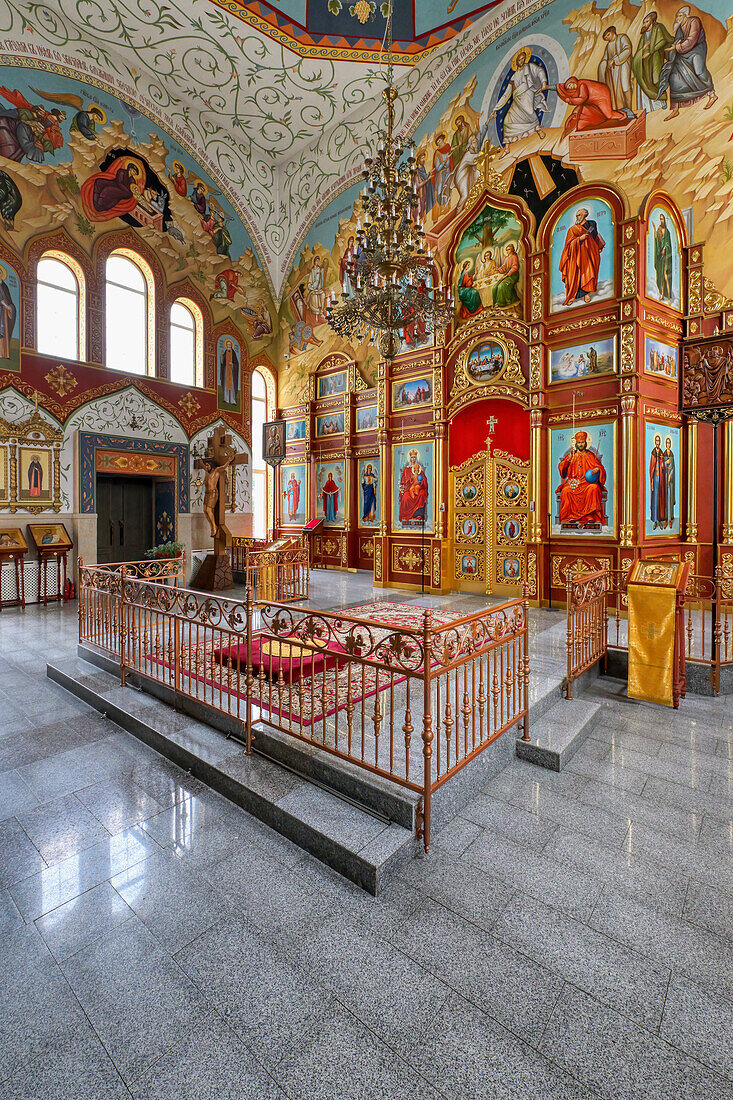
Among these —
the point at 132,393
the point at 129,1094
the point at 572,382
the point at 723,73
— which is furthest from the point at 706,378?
the point at 132,393

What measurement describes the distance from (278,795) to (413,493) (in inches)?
345

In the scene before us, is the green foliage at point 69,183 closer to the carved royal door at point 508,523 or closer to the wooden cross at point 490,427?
the wooden cross at point 490,427

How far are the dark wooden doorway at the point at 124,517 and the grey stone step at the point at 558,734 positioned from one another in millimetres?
11685

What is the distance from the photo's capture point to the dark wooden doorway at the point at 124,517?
41.8 ft

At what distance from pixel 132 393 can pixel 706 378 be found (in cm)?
1197

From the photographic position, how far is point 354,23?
1100 cm

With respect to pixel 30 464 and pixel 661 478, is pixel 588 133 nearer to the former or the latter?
pixel 661 478

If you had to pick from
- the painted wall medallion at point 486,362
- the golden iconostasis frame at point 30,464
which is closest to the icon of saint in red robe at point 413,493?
the painted wall medallion at point 486,362

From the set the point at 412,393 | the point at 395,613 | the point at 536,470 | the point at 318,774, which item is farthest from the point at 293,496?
the point at 318,774

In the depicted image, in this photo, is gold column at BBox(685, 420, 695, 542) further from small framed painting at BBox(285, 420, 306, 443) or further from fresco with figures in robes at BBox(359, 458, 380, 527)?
small framed painting at BBox(285, 420, 306, 443)

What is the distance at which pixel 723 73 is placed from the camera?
7.69 m

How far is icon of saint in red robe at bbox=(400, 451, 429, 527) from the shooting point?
36.2 ft

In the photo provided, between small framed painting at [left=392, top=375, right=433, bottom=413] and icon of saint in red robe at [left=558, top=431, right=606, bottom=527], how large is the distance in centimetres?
343

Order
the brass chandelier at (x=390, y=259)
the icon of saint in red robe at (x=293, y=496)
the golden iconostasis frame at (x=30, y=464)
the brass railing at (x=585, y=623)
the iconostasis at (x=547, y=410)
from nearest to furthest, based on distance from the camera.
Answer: the brass railing at (x=585, y=623), the brass chandelier at (x=390, y=259), the iconostasis at (x=547, y=410), the golden iconostasis frame at (x=30, y=464), the icon of saint in red robe at (x=293, y=496)
